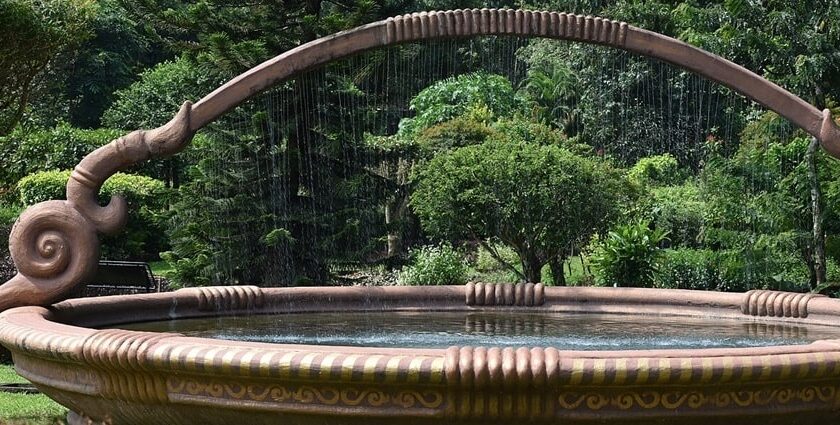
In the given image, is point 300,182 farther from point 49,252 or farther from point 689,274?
point 49,252

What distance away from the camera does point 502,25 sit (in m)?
5.79

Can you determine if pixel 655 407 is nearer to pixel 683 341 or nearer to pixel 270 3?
pixel 683 341

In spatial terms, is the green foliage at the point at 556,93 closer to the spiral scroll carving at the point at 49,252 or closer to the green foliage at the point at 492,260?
the green foliage at the point at 492,260

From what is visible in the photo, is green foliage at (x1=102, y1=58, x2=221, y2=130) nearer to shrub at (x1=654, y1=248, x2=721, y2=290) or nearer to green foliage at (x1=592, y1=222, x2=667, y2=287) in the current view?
green foliage at (x1=592, y1=222, x2=667, y2=287)

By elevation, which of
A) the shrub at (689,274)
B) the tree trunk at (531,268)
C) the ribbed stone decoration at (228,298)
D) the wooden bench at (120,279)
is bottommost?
the shrub at (689,274)

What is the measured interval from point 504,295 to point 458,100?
1357cm

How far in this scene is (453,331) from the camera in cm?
588

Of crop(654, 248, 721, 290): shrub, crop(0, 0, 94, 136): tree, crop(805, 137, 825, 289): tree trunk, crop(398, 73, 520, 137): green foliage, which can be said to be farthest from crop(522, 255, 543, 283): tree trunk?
crop(0, 0, 94, 136): tree

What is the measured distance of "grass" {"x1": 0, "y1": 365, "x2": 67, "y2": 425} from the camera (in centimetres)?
556

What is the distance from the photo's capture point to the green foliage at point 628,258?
1409 centimetres

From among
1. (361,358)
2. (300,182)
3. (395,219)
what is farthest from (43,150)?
(361,358)

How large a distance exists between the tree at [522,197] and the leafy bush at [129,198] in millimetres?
5737

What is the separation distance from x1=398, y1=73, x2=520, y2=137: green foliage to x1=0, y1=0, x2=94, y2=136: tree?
19.4ft

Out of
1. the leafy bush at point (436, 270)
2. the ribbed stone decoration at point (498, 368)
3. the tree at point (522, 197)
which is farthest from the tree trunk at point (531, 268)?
the ribbed stone decoration at point (498, 368)
